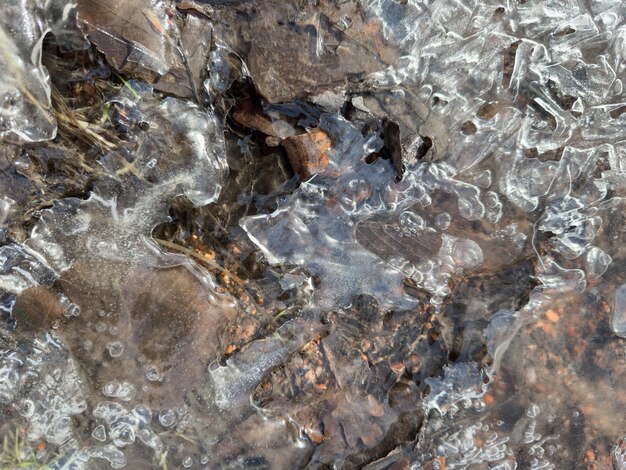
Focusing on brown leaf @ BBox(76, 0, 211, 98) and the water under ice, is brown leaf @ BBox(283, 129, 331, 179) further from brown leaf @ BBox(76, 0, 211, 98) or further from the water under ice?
brown leaf @ BBox(76, 0, 211, 98)

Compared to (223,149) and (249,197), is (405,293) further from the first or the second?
(223,149)

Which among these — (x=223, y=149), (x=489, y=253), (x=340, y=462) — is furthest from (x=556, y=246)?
(x=223, y=149)

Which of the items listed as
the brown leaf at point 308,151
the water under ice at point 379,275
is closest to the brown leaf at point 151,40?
the water under ice at point 379,275

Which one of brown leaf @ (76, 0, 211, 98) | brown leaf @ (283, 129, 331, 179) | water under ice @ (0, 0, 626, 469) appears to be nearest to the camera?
brown leaf @ (76, 0, 211, 98)

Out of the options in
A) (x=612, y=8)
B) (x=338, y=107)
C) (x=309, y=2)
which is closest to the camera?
(x=309, y=2)

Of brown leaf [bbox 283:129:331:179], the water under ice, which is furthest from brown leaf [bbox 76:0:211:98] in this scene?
brown leaf [bbox 283:129:331:179]

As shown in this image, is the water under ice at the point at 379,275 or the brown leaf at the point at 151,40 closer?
the brown leaf at the point at 151,40

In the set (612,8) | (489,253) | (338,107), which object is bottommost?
(489,253)

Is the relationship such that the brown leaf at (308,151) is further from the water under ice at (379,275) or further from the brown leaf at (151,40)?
the brown leaf at (151,40)
